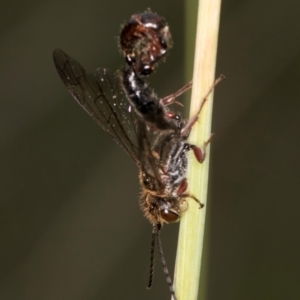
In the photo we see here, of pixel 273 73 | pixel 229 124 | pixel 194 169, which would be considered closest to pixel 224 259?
pixel 229 124

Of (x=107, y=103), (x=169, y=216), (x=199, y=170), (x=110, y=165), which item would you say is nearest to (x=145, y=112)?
(x=107, y=103)

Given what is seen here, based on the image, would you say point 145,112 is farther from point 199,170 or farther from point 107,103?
point 199,170

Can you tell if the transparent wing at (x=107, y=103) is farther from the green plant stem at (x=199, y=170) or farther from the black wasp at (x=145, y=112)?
the green plant stem at (x=199, y=170)

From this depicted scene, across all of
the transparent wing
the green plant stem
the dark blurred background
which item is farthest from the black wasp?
the dark blurred background

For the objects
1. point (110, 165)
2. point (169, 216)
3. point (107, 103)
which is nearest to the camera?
point (169, 216)

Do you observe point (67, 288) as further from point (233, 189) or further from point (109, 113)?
point (109, 113)

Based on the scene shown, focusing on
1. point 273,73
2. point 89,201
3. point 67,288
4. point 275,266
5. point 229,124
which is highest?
point 273,73

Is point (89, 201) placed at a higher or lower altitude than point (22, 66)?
lower
